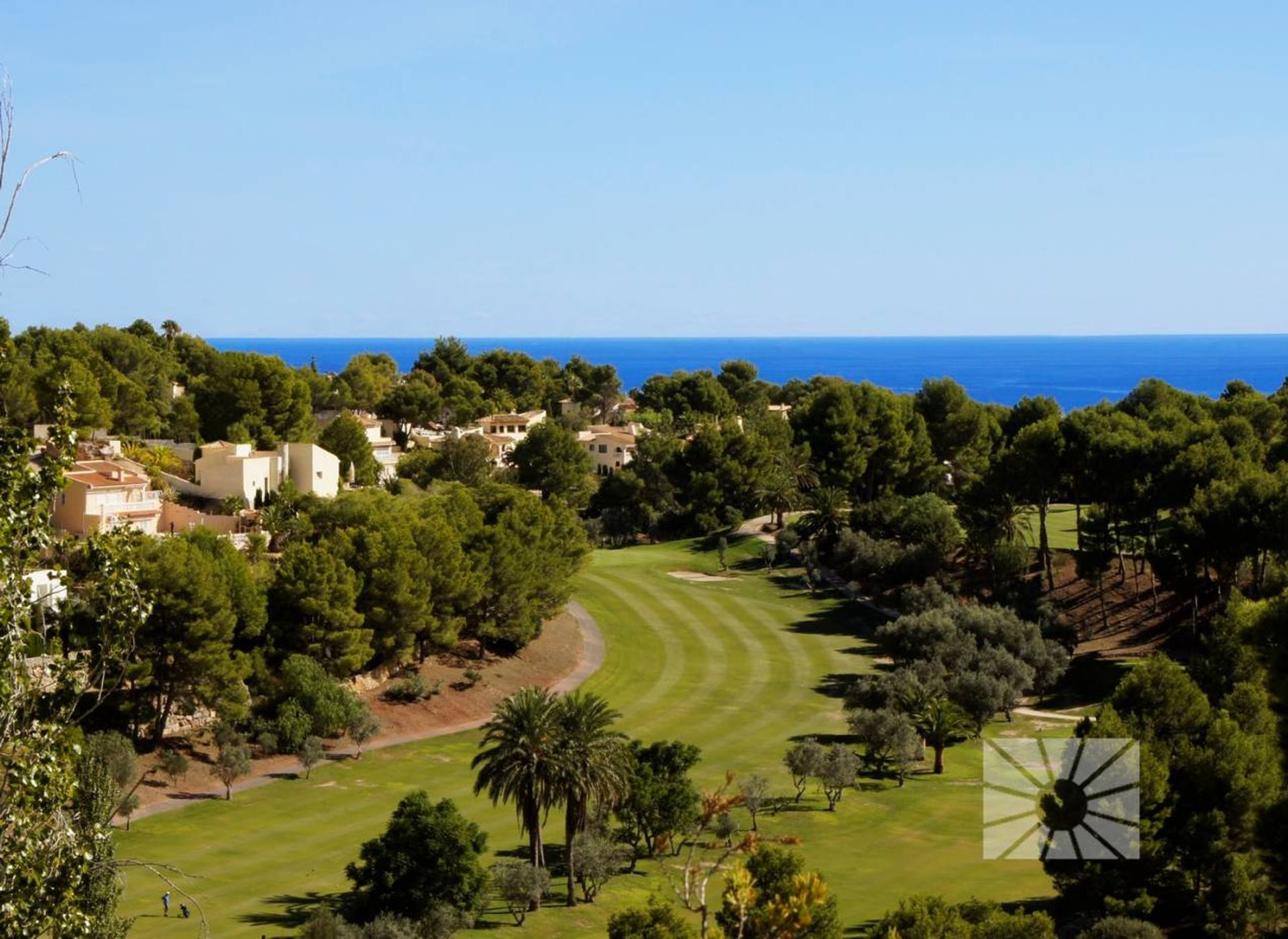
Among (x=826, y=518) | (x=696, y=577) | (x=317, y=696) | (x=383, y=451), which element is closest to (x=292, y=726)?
(x=317, y=696)

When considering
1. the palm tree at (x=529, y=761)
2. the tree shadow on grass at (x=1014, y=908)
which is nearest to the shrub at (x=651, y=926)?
the tree shadow on grass at (x=1014, y=908)

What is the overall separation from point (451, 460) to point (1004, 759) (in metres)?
64.1

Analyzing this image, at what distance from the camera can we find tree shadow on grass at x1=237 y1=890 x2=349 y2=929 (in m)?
39.3

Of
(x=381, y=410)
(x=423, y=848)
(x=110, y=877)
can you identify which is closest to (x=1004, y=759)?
(x=423, y=848)

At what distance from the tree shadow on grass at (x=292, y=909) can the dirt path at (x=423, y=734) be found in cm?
1161

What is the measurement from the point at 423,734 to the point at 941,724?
2368 cm

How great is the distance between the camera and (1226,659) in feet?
168

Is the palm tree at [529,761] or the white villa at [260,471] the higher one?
the white villa at [260,471]

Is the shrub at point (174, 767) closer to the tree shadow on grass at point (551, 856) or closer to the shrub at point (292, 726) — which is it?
the shrub at point (292, 726)

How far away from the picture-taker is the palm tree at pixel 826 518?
9619 centimetres

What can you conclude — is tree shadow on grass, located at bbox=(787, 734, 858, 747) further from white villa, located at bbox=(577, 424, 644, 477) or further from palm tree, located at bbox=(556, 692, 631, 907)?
white villa, located at bbox=(577, 424, 644, 477)

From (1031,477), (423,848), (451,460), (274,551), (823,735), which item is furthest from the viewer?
→ (451,460)

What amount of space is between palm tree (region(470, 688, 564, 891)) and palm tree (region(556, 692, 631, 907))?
1.09ft

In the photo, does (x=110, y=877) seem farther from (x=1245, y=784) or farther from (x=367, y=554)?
(x=367, y=554)
